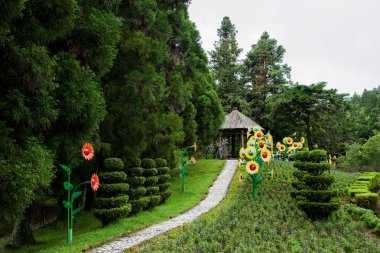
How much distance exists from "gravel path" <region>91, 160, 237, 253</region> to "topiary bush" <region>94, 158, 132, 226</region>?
1.01 meters

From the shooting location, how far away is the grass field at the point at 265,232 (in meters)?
7.95

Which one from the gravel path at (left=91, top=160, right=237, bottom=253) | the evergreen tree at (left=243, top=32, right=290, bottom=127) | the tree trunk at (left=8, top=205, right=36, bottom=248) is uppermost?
the evergreen tree at (left=243, top=32, right=290, bottom=127)

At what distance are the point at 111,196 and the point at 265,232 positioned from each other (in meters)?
4.36

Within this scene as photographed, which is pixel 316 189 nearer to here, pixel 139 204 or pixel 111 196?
pixel 139 204

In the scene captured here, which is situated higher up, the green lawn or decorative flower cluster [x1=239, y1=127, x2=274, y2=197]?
decorative flower cluster [x1=239, y1=127, x2=274, y2=197]

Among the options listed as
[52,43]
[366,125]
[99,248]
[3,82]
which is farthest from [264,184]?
[366,125]

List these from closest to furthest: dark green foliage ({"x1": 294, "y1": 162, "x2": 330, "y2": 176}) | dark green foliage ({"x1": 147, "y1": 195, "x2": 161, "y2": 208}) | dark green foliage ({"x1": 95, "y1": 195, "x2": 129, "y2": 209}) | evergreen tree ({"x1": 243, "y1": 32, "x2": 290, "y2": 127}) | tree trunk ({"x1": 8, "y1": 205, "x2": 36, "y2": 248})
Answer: dark green foliage ({"x1": 95, "y1": 195, "x2": 129, "y2": 209}) → tree trunk ({"x1": 8, "y1": 205, "x2": 36, "y2": 248}) → dark green foliage ({"x1": 294, "y1": 162, "x2": 330, "y2": 176}) → dark green foliage ({"x1": 147, "y1": 195, "x2": 161, "y2": 208}) → evergreen tree ({"x1": 243, "y1": 32, "x2": 290, "y2": 127})

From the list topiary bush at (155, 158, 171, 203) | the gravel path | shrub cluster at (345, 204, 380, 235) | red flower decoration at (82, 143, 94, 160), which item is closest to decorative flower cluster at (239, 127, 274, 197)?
the gravel path

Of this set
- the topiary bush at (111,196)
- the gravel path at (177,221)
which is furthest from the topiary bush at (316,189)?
the topiary bush at (111,196)

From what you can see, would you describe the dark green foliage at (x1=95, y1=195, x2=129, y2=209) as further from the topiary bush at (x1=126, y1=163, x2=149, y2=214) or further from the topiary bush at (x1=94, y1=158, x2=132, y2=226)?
the topiary bush at (x1=126, y1=163, x2=149, y2=214)

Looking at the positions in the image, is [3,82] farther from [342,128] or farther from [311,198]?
[342,128]

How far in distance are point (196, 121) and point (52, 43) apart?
12.6 m

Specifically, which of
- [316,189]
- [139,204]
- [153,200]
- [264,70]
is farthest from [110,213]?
[264,70]

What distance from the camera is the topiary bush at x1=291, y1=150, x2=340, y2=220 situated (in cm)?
1127
